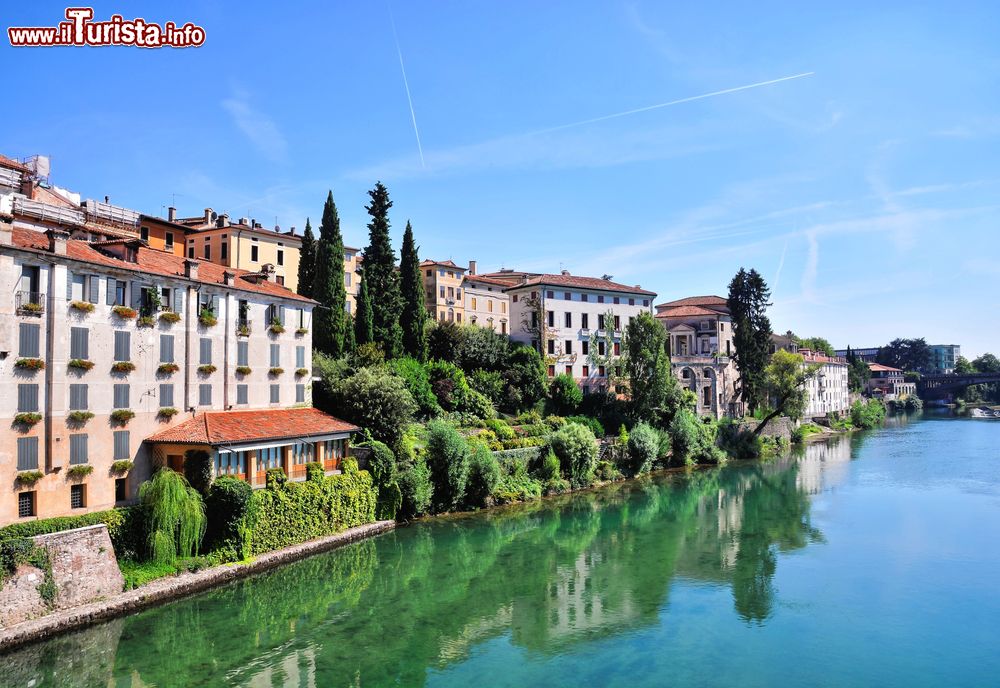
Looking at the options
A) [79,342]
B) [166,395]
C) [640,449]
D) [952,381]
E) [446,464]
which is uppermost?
[79,342]

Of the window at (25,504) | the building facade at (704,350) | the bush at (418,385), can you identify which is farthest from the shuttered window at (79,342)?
the building facade at (704,350)

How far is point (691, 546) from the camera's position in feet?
102

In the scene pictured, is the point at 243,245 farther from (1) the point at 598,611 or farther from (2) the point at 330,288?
(1) the point at 598,611

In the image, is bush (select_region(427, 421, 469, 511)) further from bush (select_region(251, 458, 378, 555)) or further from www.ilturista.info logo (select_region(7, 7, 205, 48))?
www.ilturista.info logo (select_region(7, 7, 205, 48))

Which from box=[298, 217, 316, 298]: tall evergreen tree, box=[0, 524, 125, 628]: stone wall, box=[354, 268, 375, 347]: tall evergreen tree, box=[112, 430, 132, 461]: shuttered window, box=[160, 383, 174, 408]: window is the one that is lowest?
box=[0, 524, 125, 628]: stone wall

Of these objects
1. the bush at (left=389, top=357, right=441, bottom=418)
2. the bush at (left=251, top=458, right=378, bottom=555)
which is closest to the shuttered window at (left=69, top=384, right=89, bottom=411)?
the bush at (left=251, top=458, right=378, bottom=555)

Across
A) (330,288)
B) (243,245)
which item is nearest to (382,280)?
(330,288)

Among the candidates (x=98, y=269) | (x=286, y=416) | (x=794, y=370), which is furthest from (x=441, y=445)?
(x=794, y=370)

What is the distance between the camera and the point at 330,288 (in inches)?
1624

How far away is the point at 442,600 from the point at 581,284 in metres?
41.9

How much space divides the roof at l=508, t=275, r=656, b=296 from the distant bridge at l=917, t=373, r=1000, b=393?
9615cm

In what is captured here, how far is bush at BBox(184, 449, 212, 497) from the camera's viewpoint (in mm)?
25922

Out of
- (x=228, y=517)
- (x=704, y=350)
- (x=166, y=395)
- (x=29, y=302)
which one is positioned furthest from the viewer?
(x=704, y=350)

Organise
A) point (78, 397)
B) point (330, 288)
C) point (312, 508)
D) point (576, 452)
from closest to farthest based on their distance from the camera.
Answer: point (78, 397) → point (312, 508) → point (330, 288) → point (576, 452)
